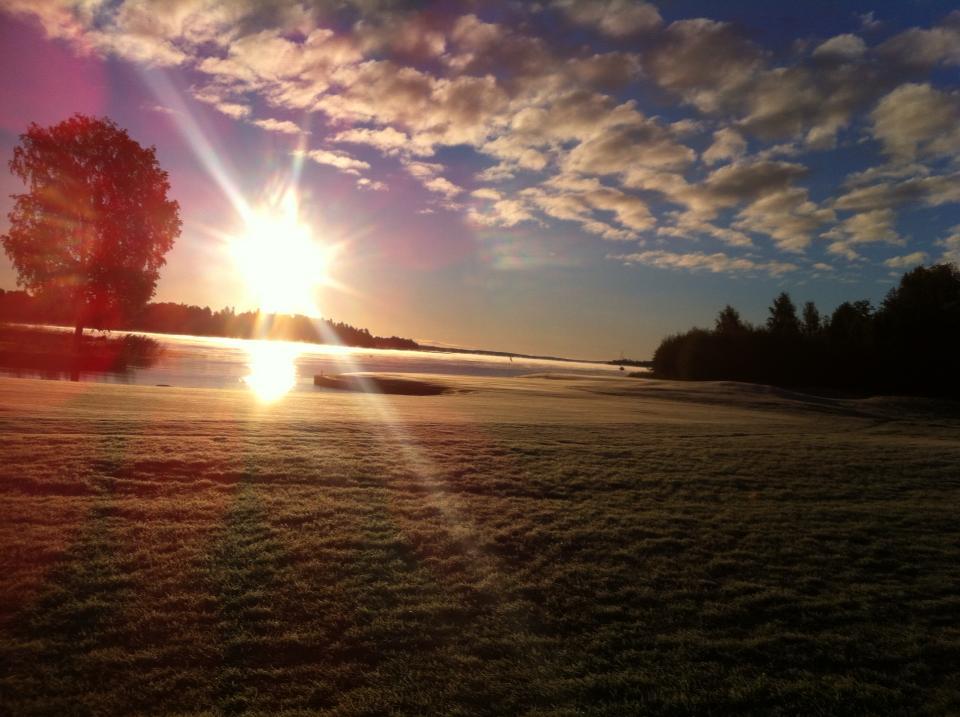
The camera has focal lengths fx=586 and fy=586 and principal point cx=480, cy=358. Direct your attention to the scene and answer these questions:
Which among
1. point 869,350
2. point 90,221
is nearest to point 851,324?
point 869,350

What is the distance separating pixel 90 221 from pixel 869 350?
63.9m

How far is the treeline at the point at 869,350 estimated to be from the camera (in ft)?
170

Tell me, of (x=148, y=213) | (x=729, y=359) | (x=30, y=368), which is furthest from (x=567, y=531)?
(x=729, y=359)

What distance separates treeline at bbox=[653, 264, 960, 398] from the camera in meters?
51.8

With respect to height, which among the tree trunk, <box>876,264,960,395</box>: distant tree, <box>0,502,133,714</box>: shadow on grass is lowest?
<box>0,502,133,714</box>: shadow on grass

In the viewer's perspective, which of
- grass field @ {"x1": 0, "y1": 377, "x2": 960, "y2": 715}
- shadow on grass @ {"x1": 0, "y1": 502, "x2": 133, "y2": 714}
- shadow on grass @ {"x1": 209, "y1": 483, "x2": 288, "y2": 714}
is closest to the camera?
shadow on grass @ {"x1": 0, "y1": 502, "x2": 133, "y2": 714}

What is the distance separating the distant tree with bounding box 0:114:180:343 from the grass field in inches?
1181

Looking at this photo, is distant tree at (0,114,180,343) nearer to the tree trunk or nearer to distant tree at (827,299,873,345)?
the tree trunk

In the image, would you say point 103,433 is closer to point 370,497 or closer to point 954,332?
point 370,497

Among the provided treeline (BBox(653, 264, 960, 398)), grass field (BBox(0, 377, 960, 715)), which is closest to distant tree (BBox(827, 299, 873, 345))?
treeline (BBox(653, 264, 960, 398))

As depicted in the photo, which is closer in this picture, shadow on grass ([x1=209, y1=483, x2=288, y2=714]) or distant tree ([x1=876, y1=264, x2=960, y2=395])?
shadow on grass ([x1=209, y1=483, x2=288, y2=714])

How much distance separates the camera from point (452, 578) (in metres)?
6.00

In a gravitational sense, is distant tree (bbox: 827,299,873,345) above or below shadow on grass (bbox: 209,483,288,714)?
above

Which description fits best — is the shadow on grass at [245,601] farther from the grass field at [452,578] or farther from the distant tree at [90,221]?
the distant tree at [90,221]
